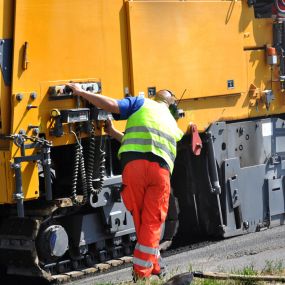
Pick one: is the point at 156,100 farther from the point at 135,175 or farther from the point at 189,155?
the point at 189,155

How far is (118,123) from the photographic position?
299 inches

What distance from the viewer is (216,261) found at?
8055mm

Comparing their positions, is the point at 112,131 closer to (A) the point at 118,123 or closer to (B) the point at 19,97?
(A) the point at 118,123

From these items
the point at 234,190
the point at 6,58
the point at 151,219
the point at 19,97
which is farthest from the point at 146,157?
the point at 234,190

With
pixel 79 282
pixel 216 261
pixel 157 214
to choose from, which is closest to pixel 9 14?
pixel 157 214

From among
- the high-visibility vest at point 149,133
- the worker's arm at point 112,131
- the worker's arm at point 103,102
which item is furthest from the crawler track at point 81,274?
the worker's arm at point 103,102

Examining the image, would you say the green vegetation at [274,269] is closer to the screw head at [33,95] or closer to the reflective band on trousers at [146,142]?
the reflective band on trousers at [146,142]

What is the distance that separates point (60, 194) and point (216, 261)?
5.75 ft

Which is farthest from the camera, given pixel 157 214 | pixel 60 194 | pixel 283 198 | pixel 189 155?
pixel 283 198

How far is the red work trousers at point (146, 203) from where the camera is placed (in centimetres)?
648

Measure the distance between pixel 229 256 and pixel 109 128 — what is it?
2033 millimetres

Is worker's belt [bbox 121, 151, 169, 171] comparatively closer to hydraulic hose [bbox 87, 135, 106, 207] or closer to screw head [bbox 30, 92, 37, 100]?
hydraulic hose [bbox 87, 135, 106, 207]

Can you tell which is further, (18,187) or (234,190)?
(234,190)

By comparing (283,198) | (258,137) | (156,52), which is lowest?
(283,198)
